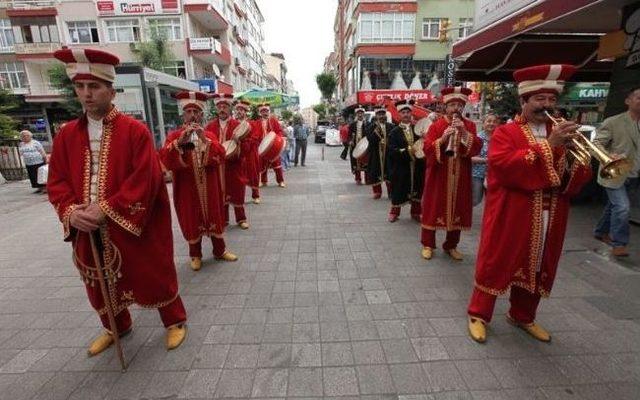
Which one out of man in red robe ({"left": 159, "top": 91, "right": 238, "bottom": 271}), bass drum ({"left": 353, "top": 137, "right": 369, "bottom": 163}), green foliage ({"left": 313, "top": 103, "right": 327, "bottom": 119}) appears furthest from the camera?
green foliage ({"left": 313, "top": 103, "right": 327, "bottom": 119})

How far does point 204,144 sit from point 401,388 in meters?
3.24

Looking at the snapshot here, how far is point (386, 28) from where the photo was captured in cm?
3053

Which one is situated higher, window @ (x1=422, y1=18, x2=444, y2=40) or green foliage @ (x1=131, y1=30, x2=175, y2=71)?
window @ (x1=422, y1=18, x2=444, y2=40)

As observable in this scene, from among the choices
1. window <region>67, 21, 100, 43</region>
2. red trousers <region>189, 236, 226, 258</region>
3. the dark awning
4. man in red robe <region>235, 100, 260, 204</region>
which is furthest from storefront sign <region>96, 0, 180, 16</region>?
red trousers <region>189, 236, 226, 258</region>

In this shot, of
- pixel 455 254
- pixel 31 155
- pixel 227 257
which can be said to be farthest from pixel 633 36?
pixel 31 155

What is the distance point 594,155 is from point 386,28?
31.6m

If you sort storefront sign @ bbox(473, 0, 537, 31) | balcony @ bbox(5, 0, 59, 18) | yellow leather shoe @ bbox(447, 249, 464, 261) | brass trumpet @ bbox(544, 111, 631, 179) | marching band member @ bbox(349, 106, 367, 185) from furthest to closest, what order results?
1. balcony @ bbox(5, 0, 59, 18)
2. marching band member @ bbox(349, 106, 367, 185)
3. storefront sign @ bbox(473, 0, 537, 31)
4. yellow leather shoe @ bbox(447, 249, 464, 261)
5. brass trumpet @ bbox(544, 111, 631, 179)

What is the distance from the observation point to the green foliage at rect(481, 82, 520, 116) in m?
16.3

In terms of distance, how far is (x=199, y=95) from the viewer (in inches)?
167

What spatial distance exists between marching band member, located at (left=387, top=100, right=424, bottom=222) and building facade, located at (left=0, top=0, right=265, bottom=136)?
2087cm

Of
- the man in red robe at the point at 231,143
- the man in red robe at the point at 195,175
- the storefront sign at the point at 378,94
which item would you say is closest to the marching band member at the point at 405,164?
the man in red robe at the point at 231,143

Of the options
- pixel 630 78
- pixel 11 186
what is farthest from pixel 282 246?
pixel 11 186

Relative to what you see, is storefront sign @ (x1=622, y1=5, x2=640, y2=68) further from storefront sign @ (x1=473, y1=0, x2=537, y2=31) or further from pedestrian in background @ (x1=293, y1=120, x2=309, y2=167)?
pedestrian in background @ (x1=293, y1=120, x2=309, y2=167)

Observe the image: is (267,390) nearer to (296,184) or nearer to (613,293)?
(613,293)
